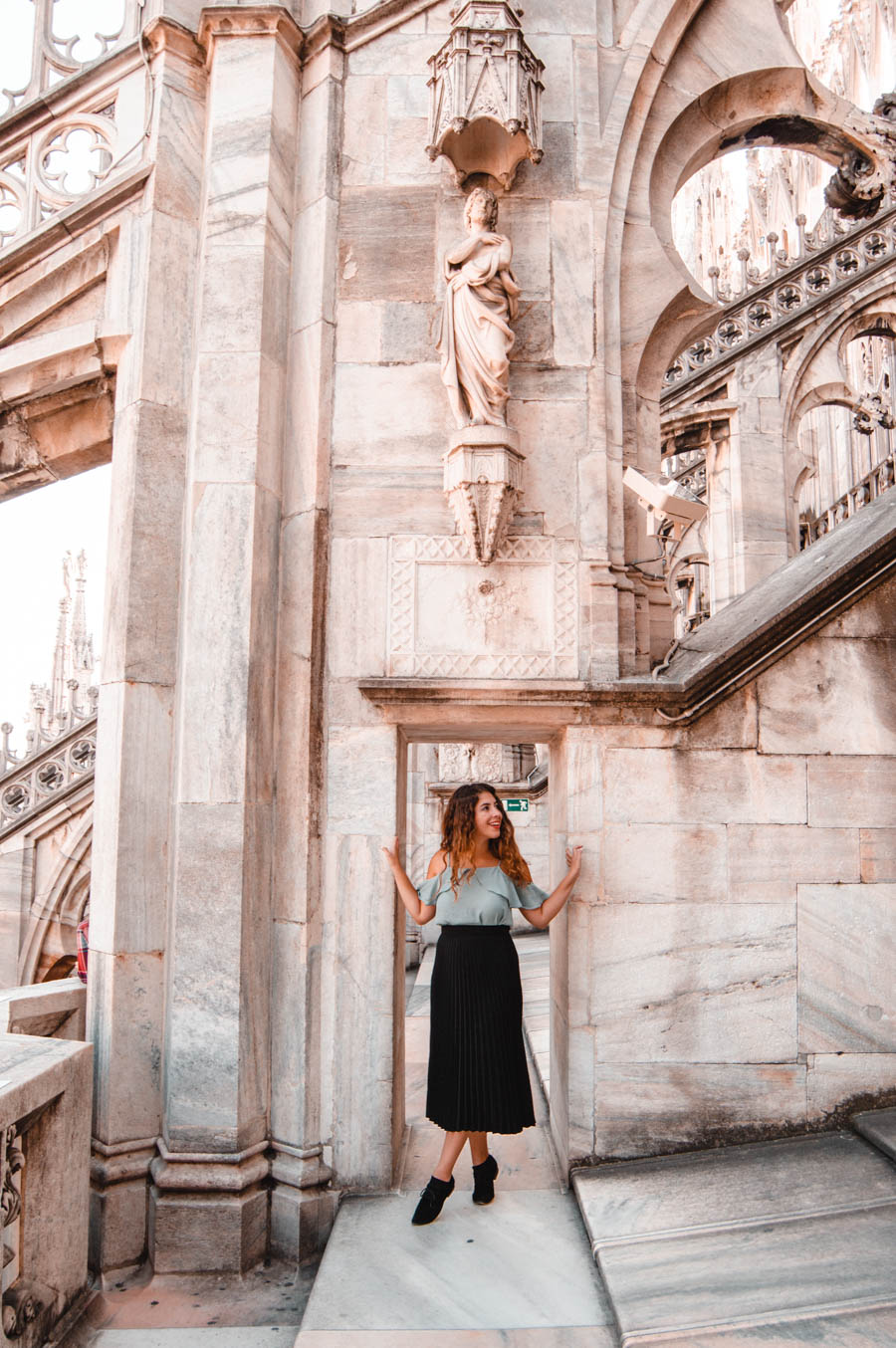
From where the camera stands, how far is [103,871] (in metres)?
4.31

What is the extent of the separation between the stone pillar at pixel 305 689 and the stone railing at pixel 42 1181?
84cm

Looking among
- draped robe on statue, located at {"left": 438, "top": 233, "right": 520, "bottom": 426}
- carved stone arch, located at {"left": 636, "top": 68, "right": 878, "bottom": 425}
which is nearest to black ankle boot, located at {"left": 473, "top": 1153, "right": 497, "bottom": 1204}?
draped robe on statue, located at {"left": 438, "top": 233, "right": 520, "bottom": 426}

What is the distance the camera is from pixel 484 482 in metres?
4.25

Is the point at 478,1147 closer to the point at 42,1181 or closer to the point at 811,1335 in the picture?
the point at 811,1335

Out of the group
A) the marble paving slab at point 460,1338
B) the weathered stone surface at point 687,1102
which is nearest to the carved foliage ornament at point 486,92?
the weathered stone surface at point 687,1102

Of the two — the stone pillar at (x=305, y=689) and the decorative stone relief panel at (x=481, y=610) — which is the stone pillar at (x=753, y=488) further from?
the stone pillar at (x=305, y=689)

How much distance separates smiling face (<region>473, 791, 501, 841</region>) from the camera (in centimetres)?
381

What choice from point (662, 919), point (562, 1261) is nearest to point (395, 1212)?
point (562, 1261)

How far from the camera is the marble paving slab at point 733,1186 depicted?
11.6ft

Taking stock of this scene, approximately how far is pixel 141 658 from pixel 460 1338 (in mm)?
2872

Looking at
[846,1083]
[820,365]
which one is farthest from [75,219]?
[820,365]

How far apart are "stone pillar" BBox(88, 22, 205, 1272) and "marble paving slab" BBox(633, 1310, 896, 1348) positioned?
7.47 ft

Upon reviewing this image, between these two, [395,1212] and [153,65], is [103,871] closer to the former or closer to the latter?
[395,1212]

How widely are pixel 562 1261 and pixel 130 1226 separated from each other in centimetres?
180
